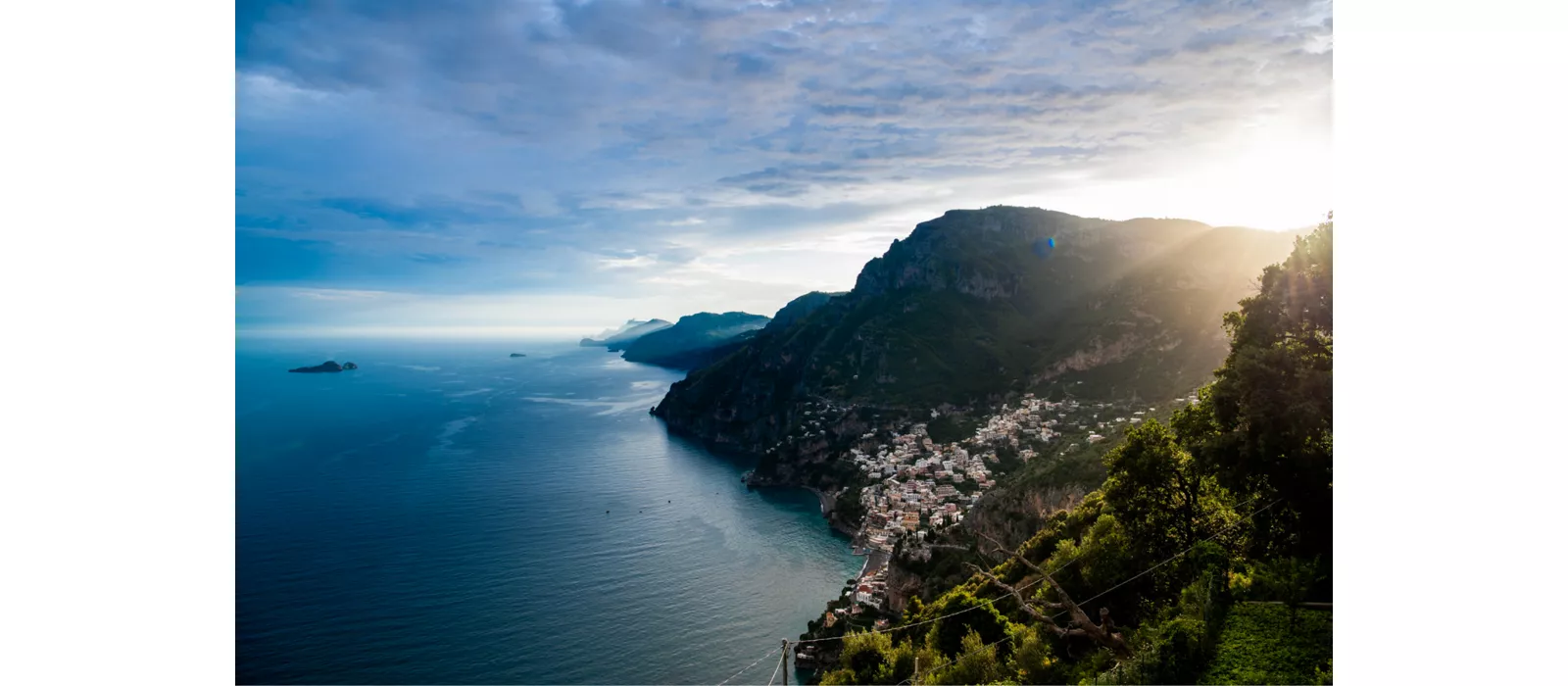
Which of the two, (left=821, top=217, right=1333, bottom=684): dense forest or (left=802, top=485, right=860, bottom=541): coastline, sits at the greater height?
(left=821, top=217, right=1333, bottom=684): dense forest

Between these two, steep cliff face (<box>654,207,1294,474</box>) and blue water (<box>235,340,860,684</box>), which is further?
steep cliff face (<box>654,207,1294,474</box>)

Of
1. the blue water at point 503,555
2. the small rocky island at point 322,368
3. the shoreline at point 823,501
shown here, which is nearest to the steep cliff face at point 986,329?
the shoreline at point 823,501

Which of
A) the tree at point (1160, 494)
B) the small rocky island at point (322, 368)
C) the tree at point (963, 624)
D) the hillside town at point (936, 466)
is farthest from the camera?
the small rocky island at point (322, 368)

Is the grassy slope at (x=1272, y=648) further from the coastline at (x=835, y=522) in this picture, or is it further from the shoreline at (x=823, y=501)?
the shoreline at (x=823, y=501)

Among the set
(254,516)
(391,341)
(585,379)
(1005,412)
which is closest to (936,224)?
(1005,412)

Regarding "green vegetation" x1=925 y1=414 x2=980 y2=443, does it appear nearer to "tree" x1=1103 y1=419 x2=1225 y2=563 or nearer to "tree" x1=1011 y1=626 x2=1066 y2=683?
"tree" x1=1103 y1=419 x2=1225 y2=563

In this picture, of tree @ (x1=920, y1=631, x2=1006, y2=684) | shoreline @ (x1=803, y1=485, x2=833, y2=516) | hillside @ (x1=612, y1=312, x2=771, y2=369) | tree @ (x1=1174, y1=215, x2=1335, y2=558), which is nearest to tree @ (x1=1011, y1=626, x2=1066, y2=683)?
tree @ (x1=920, y1=631, x2=1006, y2=684)
